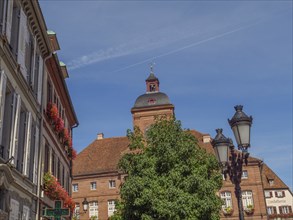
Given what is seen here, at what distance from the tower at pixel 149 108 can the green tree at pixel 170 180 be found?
101 feet

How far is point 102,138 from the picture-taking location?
6166 cm

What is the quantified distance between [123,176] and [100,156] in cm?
710

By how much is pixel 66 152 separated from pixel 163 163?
584 cm

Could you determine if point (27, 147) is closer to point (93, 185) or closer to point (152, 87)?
point (93, 185)

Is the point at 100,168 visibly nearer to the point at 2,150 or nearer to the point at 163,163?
the point at 163,163

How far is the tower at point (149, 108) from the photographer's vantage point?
2143 inches

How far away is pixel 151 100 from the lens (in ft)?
183

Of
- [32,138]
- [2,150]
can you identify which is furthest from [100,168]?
[2,150]

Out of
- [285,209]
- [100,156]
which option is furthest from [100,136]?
[285,209]

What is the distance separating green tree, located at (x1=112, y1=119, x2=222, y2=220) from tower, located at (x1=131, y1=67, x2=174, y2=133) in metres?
30.8

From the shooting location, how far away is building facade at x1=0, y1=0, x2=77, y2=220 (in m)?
10.7

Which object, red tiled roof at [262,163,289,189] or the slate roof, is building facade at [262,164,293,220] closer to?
red tiled roof at [262,163,289,189]

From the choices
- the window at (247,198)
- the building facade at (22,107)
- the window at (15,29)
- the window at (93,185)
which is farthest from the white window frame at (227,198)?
the window at (15,29)

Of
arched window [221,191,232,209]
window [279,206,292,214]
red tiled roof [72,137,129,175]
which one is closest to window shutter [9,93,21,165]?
arched window [221,191,232,209]
